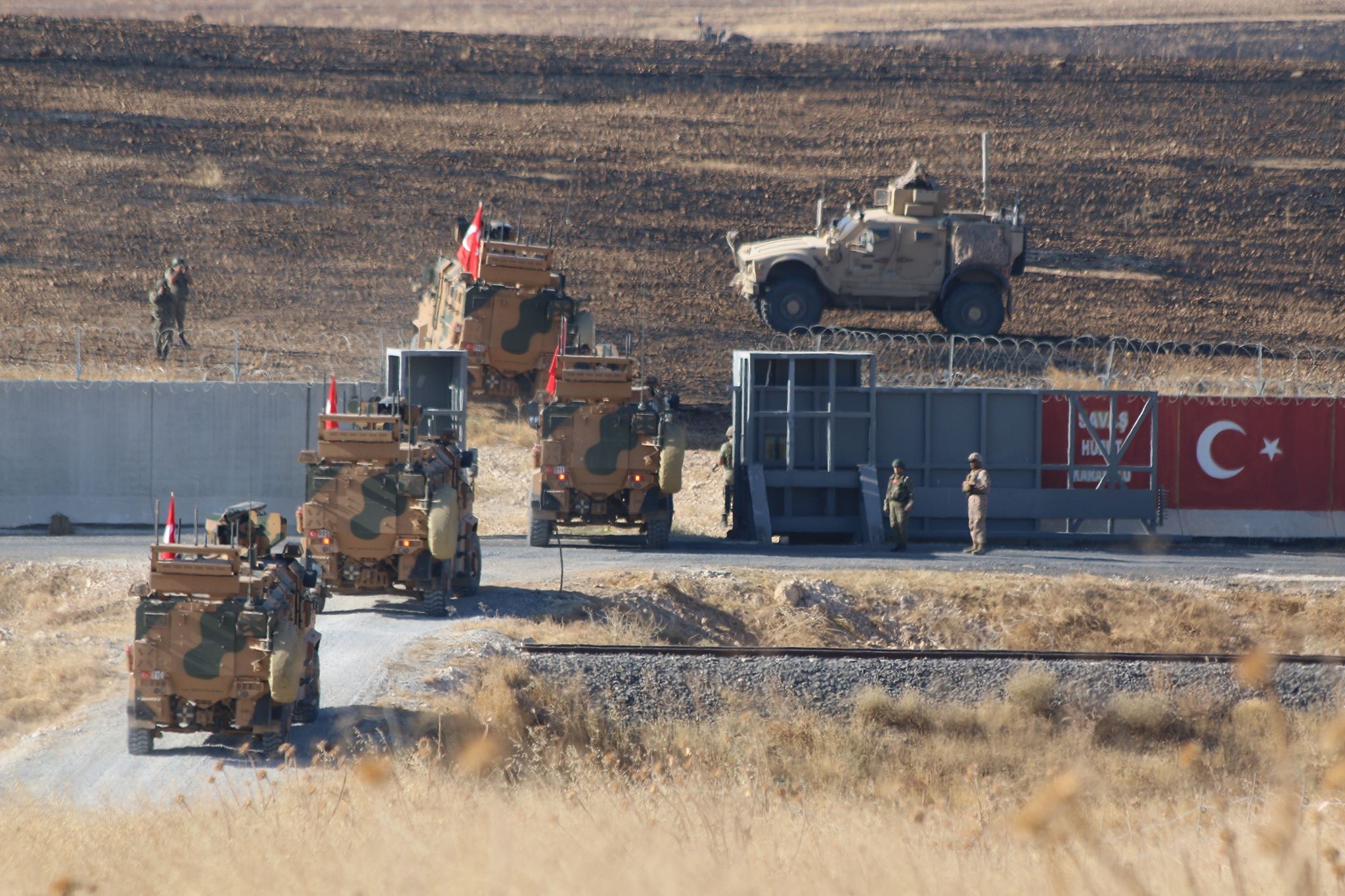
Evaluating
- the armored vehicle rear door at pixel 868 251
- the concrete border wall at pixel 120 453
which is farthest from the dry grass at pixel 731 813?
the armored vehicle rear door at pixel 868 251

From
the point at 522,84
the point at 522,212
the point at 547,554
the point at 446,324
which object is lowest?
the point at 547,554

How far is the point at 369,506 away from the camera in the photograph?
1222 cm

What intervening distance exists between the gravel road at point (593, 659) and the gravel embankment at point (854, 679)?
13 millimetres

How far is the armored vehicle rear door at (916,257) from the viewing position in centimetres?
2427

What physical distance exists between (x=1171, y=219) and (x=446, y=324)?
21.1m

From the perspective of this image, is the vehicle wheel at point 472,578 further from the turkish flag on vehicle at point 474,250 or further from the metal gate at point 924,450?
the turkish flag on vehicle at point 474,250

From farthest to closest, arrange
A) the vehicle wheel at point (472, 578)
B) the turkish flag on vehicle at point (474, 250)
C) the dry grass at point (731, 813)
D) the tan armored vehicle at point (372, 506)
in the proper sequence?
1. the turkish flag on vehicle at point (474, 250)
2. the vehicle wheel at point (472, 578)
3. the tan armored vehicle at point (372, 506)
4. the dry grass at point (731, 813)

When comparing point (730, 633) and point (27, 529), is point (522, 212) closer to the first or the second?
point (27, 529)

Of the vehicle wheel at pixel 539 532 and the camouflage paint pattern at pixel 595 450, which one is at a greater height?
the camouflage paint pattern at pixel 595 450

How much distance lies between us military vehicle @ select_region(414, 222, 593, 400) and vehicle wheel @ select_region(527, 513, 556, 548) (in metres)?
3.06

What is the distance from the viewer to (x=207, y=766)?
8.78 metres

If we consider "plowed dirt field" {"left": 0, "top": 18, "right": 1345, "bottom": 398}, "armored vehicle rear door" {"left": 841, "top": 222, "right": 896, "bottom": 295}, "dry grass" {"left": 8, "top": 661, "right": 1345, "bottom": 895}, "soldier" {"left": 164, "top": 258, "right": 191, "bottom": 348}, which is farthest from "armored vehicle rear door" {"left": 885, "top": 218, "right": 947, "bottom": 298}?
"dry grass" {"left": 8, "top": 661, "right": 1345, "bottom": 895}

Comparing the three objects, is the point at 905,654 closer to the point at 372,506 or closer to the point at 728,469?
the point at 372,506

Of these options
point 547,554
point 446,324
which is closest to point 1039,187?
point 446,324
